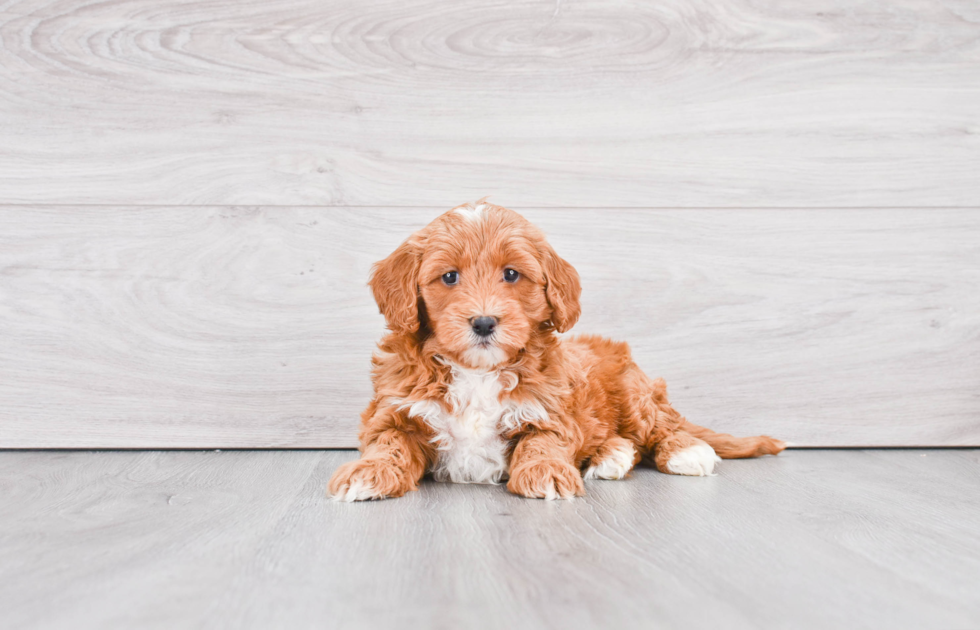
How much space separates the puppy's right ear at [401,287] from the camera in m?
1.76

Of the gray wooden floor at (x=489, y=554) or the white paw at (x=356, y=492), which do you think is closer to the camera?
the gray wooden floor at (x=489, y=554)

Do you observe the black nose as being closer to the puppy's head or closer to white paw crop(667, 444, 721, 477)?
the puppy's head

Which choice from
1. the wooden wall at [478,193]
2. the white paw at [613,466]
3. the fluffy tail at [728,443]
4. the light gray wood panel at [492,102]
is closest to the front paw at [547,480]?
the white paw at [613,466]

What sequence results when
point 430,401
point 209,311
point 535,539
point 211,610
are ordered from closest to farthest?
point 211,610 < point 535,539 < point 430,401 < point 209,311

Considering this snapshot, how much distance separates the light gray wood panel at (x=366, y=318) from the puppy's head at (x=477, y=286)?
667 mm

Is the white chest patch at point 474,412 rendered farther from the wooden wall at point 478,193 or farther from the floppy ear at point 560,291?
the wooden wall at point 478,193

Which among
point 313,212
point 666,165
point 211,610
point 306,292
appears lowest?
point 211,610

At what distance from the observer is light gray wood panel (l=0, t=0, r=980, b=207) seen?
2.43 meters

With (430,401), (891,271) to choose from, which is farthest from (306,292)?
(891,271)

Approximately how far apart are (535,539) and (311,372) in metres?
1.34

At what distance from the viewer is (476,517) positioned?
5.02ft

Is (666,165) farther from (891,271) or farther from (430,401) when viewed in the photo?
(430,401)

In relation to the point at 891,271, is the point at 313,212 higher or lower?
higher

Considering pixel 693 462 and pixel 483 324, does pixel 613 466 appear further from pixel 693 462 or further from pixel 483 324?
pixel 483 324
